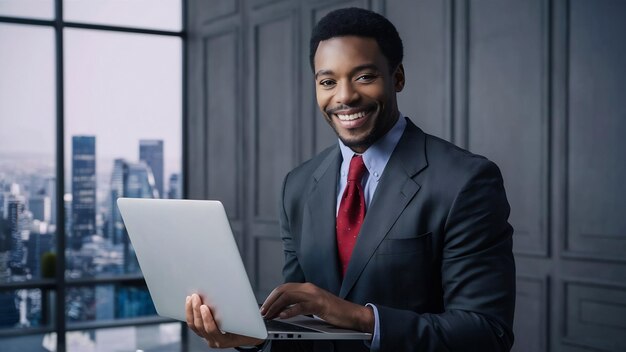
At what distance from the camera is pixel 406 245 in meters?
1.61

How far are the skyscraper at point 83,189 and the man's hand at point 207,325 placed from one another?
4.65 m

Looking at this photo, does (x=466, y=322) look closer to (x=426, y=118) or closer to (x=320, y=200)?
(x=320, y=200)

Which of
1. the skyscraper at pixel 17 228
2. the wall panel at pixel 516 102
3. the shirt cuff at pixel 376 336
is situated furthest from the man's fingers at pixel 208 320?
the skyscraper at pixel 17 228

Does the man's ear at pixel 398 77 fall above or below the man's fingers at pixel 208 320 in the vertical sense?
above

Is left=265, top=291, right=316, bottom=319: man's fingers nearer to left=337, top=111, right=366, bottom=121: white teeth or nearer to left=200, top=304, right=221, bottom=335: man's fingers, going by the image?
left=200, top=304, right=221, bottom=335: man's fingers

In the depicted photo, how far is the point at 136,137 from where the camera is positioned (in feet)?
20.1

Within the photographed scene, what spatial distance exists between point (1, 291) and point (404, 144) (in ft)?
15.7

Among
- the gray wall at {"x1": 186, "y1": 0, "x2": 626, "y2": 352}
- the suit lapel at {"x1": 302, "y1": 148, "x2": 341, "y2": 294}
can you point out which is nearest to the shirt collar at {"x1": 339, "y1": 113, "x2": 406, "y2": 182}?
the suit lapel at {"x1": 302, "y1": 148, "x2": 341, "y2": 294}

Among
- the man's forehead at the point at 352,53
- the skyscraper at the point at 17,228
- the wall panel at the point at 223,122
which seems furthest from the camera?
the wall panel at the point at 223,122

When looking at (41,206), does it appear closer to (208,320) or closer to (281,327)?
(208,320)

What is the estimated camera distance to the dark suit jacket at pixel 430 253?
151cm

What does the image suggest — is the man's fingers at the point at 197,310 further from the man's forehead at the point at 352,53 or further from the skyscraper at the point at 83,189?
the skyscraper at the point at 83,189

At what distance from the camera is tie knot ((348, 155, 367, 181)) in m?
1.75

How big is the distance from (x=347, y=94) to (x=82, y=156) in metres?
4.73
